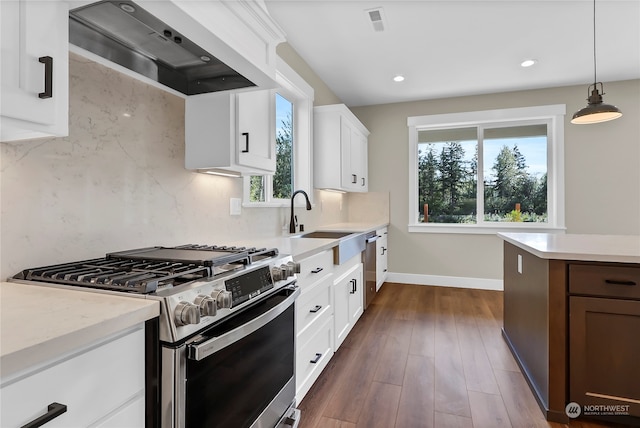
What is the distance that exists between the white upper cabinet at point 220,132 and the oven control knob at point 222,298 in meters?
0.83

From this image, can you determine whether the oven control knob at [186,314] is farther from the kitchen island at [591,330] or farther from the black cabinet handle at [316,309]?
the kitchen island at [591,330]

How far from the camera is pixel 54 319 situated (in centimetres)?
73

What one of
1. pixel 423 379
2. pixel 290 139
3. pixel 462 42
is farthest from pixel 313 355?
pixel 462 42

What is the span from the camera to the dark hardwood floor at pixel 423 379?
1.80 metres

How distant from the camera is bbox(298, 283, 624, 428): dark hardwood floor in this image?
5.91ft

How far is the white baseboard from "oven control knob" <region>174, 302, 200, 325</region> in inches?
172

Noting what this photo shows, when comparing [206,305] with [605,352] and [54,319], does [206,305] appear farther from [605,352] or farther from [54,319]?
[605,352]

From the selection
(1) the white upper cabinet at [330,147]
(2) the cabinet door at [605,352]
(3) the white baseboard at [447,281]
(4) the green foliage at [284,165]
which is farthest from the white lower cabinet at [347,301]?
(3) the white baseboard at [447,281]

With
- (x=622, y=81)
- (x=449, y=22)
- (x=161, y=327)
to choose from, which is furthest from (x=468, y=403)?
(x=622, y=81)

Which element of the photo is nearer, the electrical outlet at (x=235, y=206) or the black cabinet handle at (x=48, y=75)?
the black cabinet handle at (x=48, y=75)

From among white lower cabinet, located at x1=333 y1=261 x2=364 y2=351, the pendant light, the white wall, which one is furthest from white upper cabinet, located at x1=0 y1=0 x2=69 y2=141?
the white wall

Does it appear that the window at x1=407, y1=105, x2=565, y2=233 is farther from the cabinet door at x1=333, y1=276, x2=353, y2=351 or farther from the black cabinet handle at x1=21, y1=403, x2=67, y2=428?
the black cabinet handle at x1=21, y1=403, x2=67, y2=428

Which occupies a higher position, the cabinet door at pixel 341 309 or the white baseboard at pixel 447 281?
the cabinet door at pixel 341 309

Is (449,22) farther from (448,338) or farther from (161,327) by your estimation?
(161,327)
